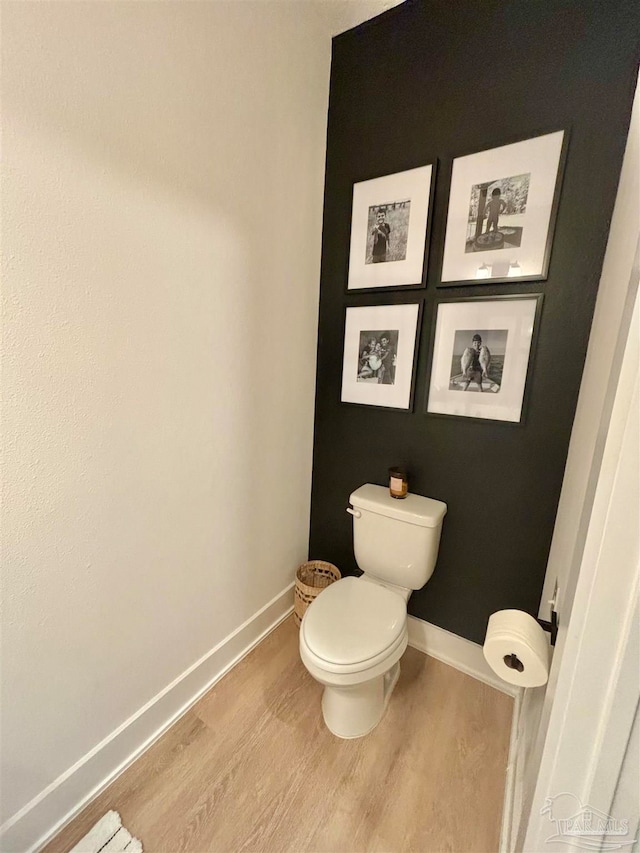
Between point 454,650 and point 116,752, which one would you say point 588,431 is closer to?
point 454,650

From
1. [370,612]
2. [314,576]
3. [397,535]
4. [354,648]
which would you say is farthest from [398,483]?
[314,576]

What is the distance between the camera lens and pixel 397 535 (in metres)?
1.41

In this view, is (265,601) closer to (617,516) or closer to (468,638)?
(468,638)

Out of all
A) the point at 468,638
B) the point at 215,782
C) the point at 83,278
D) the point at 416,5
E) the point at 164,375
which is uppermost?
the point at 416,5

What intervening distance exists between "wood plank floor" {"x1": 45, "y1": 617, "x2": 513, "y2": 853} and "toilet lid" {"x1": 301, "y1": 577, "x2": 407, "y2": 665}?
0.41 m

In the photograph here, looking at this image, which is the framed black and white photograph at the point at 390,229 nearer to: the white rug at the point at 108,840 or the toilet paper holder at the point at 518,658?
the toilet paper holder at the point at 518,658

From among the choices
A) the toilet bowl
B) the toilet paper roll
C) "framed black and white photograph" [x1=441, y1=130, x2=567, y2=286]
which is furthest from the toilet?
"framed black and white photograph" [x1=441, y1=130, x2=567, y2=286]

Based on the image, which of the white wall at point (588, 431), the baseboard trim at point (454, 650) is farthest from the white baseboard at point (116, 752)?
the white wall at point (588, 431)

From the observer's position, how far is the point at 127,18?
84cm

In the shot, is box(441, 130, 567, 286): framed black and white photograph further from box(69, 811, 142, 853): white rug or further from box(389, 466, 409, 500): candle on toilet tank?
box(69, 811, 142, 853): white rug

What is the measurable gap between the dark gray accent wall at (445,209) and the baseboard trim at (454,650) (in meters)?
0.05

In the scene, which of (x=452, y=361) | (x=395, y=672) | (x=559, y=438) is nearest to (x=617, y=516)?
(x=559, y=438)

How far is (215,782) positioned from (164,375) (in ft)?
4.28

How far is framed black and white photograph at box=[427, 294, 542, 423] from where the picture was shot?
123 centimetres
